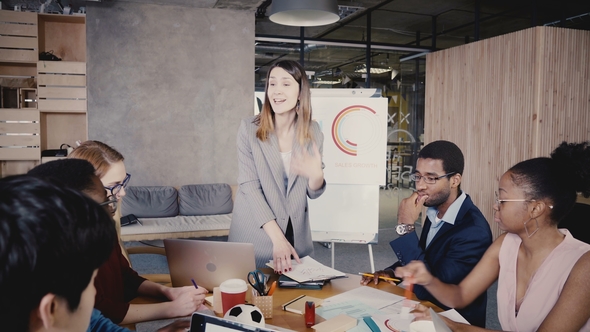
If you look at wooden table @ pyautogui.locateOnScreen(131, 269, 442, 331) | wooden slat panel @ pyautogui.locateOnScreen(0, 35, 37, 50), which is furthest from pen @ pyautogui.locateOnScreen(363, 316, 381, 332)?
wooden slat panel @ pyautogui.locateOnScreen(0, 35, 37, 50)

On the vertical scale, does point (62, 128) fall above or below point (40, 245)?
above

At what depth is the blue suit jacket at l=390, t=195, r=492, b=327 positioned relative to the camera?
6.20 feet

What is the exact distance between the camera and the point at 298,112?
2447 mm

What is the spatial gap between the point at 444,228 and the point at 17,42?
5121 millimetres

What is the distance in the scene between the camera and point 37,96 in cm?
507

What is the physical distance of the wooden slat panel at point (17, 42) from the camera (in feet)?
16.1

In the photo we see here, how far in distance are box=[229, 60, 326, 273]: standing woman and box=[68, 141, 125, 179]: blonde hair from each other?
741 mm

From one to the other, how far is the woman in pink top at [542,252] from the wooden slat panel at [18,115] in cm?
488

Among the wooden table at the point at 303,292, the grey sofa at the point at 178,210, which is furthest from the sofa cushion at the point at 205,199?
the wooden table at the point at 303,292

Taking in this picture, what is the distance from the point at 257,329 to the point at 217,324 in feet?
0.43

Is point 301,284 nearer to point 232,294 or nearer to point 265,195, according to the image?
point 232,294

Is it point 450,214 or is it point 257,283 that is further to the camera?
point 450,214

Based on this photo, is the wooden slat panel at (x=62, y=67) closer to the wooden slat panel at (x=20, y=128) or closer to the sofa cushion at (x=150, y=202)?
the wooden slat panel at (x=20, y=128)

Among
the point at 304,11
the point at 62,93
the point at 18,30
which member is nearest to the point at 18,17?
the point at 18,30
